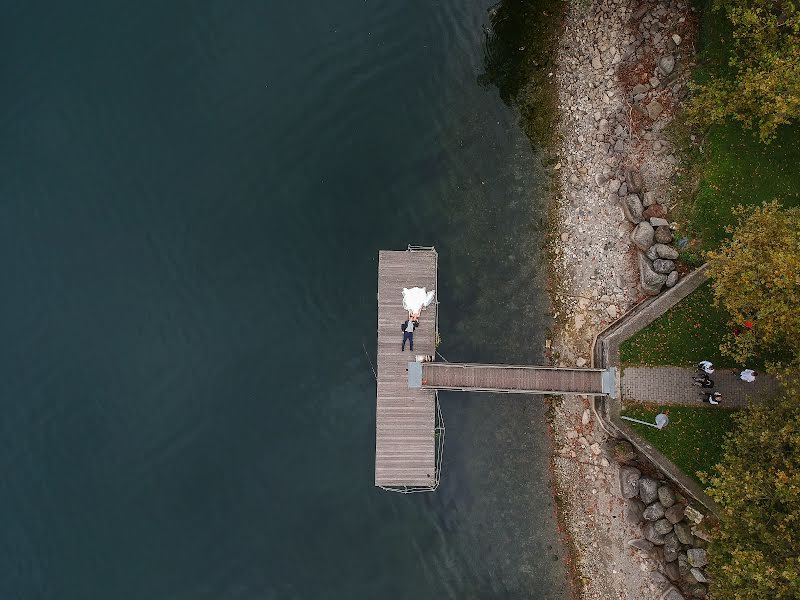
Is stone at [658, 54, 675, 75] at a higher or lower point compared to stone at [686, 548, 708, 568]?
higher

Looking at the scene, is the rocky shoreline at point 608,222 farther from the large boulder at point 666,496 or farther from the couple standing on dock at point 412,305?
the couple standing on dock at point 412,305

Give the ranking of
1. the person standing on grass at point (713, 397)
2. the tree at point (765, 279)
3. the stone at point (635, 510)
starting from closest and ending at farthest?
1. the tree at point (765, 279)
2. the person standing on grass at point (713, 397)
3. the stone at point (635, 510)

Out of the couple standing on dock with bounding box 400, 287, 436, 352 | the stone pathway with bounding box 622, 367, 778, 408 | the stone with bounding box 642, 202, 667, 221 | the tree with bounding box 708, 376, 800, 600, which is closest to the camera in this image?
the tree with bounding box 708, 376, 800, 600

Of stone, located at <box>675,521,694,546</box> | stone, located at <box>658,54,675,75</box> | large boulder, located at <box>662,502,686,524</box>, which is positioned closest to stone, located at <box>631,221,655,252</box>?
stone, located at <box>658,54,675,75</box>

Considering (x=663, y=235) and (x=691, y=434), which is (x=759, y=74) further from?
(x=691, y=434)

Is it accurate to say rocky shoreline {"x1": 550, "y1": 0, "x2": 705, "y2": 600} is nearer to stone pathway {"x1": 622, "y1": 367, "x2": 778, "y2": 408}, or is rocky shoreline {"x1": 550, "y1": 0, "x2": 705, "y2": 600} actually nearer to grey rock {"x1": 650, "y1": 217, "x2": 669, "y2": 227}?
grey rock {"x1": 650, "y1": 217, "x2": 669, "y2": 227}

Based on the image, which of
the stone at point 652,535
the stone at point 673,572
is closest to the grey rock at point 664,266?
the stone at point 652,535

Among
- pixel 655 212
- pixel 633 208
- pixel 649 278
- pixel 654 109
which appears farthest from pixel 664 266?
pixel 654 109
